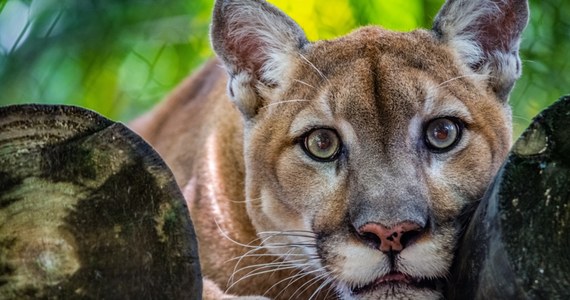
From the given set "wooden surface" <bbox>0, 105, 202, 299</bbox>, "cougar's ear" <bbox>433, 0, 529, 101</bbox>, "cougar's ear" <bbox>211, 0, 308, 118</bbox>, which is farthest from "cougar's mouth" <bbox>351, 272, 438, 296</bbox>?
"cougar's ear" <bbox>211, 0, 308, 118</bbox>

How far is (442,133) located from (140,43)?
4.13 metres

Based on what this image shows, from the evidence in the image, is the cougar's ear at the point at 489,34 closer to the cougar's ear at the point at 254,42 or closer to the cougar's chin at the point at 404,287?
the cougar's ear at the point at 254,42

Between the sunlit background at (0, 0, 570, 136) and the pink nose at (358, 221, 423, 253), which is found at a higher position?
the sunlit background at (0, 0, 570, 136)

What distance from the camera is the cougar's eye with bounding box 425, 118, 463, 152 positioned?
303cm

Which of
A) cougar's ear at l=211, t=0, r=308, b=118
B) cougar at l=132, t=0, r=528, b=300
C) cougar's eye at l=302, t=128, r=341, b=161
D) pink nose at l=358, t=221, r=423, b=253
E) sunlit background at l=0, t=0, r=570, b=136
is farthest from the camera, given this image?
sunlit background at l=0, t=0, r=570, b=136

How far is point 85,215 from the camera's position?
220cm

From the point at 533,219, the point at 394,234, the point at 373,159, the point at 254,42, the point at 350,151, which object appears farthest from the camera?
the point at 254,42

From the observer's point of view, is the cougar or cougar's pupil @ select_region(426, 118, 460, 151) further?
cougar's pupil @ select_region(426, 118, 460, 151)

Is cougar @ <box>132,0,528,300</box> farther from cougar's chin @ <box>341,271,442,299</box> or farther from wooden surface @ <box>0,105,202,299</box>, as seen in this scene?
wooden surface @ <box>0,105,202,299</box>

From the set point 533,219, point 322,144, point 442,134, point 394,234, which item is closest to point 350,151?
point 322,144

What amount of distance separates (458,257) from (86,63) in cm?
459

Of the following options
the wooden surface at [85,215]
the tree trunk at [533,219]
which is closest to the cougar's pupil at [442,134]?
the tree trunk at [533,219]

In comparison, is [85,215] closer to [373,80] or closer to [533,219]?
[533,219]

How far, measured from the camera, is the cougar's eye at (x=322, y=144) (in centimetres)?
312
